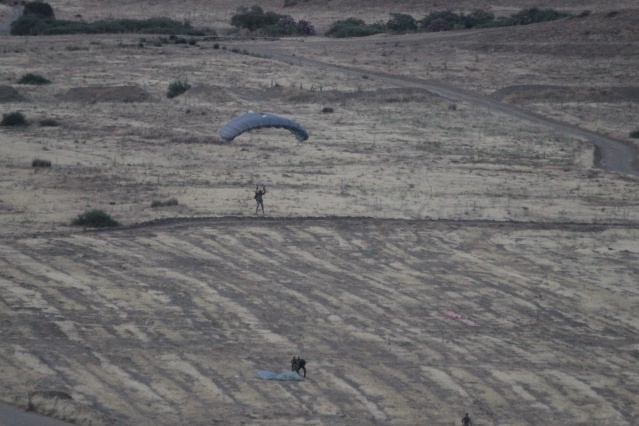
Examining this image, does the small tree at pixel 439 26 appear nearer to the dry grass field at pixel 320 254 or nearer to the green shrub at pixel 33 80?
the dry grass field at pixel 320 254

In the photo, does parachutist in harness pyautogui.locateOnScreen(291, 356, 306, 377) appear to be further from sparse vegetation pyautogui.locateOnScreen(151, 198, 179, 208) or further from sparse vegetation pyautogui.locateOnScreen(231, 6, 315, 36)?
sparse vegetation pyautogui.locateOnScreen(231, 6, 315, 36)

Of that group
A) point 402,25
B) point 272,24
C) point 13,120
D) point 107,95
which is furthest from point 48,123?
point 272,24

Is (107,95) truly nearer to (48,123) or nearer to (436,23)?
(48,123)

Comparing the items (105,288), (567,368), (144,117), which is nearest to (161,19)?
(144,117)

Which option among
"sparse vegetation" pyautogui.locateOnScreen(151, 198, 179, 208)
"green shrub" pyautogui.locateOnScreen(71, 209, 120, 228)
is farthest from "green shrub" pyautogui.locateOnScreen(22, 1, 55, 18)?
"green shrub" pyautogui.locateOnScreen(71, 209, 120, 228)

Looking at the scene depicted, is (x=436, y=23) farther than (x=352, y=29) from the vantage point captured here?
Yes
